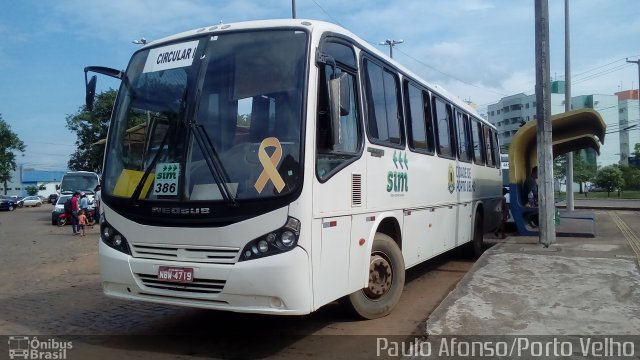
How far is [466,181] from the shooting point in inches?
405

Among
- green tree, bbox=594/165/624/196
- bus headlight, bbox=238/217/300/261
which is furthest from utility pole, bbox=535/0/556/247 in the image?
green tree, bbox=594/165/624/196

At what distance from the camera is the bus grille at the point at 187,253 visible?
4773 millimetres

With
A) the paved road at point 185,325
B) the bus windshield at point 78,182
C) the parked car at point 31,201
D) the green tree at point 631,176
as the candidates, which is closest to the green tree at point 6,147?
the parked car at point 31,201

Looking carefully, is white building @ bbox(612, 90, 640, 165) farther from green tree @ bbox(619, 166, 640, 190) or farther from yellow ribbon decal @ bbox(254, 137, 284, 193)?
yellow ribbon decal @ bbox(254, 137, 284, 193)

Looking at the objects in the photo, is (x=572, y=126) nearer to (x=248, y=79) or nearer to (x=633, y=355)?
(x=633, y=355)

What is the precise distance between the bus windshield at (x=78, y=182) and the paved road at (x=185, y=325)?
19270 millimetres

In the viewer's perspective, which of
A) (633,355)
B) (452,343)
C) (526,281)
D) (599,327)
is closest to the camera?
(633,355)

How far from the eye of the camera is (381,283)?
6301 millimetres

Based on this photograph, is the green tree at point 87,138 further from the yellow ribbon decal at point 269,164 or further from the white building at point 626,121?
the white building at point 626,121

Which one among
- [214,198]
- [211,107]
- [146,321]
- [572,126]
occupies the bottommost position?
[146,321]

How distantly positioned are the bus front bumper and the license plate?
35mm

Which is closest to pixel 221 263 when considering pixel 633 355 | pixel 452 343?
pixel 452 343

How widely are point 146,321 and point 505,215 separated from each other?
11.2 meters

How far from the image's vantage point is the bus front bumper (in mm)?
4613
